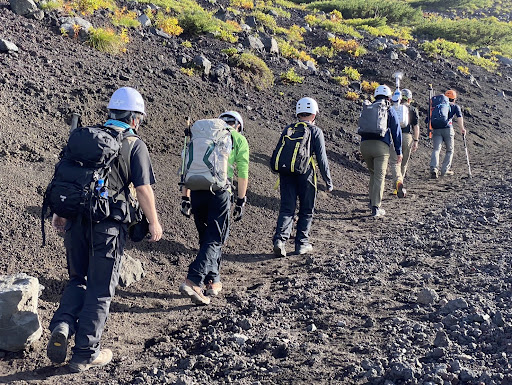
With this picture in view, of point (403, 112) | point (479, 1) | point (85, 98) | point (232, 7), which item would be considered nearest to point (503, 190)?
point (403, 112)

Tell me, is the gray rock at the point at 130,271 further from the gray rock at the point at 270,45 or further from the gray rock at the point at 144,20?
the gray rock at the point at 270,45

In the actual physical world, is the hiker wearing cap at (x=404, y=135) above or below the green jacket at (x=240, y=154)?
above

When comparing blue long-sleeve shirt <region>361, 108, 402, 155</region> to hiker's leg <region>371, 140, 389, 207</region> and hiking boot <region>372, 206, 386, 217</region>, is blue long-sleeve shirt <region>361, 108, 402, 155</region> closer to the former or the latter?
hiker's leg <region>371, 140, 389, 207</region>

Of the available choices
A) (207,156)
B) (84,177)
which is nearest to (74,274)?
(84,177)

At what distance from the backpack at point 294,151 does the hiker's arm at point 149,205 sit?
113 inches

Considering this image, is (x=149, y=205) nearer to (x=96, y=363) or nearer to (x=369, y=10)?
(x=96, y=363)

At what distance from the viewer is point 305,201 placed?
22.5ft

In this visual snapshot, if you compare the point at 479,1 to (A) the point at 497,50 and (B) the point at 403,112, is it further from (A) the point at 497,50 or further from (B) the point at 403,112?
(B) the point at 403,112

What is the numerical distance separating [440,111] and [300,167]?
5.89 metres

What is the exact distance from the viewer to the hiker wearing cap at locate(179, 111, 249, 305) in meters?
5.12

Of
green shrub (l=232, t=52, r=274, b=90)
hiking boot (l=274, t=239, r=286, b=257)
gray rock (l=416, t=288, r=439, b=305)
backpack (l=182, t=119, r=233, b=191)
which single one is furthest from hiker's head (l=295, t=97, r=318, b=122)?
green shrub (l=232, t=52, r=274, b=90)

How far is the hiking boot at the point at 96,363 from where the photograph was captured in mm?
3850

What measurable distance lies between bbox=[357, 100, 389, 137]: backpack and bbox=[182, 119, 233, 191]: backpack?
3.89 meters

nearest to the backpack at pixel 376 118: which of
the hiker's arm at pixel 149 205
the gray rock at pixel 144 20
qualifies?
the hiker's arm at pixel 149 205
